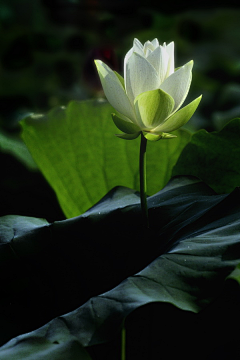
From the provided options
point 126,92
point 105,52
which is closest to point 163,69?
point 126,92

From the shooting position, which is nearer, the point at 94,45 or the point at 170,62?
the point at 170,62

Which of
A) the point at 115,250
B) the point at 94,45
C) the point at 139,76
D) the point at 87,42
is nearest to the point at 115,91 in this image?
the point at 139,76

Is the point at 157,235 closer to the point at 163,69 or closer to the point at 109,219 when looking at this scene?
the point at 109,219

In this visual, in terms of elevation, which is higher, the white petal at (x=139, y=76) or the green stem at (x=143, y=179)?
the white petal at (x=139, y=76)

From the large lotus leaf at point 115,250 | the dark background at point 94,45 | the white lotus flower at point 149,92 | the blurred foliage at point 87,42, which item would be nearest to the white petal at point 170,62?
the white lotus flower at point 149,92

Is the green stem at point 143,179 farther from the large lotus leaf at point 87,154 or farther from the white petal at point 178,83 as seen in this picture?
the large lotus leaf at point 87,154

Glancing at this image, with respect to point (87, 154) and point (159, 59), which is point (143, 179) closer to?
point (159, 59)

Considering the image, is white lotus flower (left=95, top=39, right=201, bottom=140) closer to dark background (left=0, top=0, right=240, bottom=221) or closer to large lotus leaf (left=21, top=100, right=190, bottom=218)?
large lotus leaf (left=21, top=100, right=190, bottom=218)
